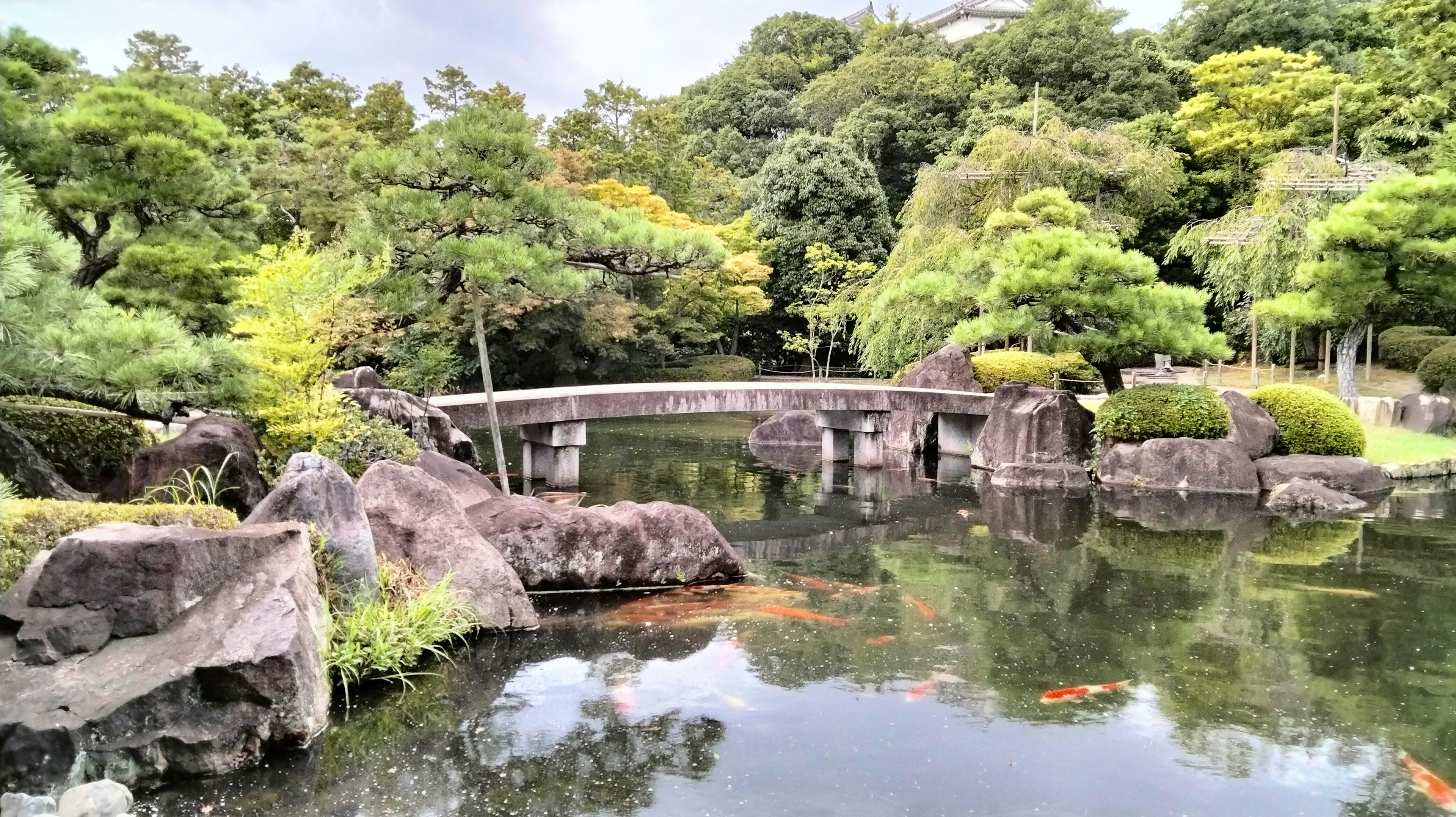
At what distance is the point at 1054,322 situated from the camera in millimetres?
14773

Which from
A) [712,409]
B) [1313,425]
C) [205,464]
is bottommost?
[1313,425]

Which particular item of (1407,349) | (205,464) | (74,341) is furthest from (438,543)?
(1407,349)

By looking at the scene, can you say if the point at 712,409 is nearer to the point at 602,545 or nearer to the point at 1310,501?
the point at 602,545

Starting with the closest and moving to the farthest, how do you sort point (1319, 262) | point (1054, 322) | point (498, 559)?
1. point (498, 559)
2. point (1054, 322)
3. point (1319, 262)

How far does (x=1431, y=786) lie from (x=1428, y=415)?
1434 centimetres

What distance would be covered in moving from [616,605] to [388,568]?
1916 mm

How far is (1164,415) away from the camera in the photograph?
1434cm

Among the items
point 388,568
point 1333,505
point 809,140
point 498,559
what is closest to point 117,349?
point 388,568

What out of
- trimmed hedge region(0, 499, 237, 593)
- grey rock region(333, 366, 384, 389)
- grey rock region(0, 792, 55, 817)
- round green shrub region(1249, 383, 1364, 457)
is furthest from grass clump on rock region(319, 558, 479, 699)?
round green shrub region(1249, 383, 1364, 457)

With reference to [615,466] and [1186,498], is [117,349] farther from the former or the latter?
[1186,498]

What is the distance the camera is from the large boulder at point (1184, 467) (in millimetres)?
13898

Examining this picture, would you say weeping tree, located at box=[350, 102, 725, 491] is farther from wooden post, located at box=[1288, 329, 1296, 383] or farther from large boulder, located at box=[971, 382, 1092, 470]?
wooden post, located at box=[1288, 329, 1296, 383]

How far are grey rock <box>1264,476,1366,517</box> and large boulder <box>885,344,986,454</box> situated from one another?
5.61 meters

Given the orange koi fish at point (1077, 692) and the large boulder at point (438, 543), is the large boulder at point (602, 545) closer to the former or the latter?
the large boulder at point (438, 543)
